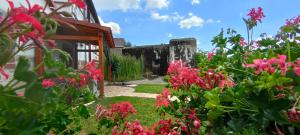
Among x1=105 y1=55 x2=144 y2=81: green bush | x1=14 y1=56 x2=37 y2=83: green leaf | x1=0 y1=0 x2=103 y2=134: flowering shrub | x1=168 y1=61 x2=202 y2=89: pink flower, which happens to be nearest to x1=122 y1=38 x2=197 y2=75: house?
x1=105 y1=55 x2=144 y2=81: green bush

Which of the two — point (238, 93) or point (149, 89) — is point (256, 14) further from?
point (149, 89)

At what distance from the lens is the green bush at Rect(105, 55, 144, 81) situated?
56.9 ft

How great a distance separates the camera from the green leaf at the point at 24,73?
0.53 metres

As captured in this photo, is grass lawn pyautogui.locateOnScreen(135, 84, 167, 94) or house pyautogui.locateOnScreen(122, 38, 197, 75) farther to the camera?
house pyautogui.locateOnScreen(122, 38, 197, 75)

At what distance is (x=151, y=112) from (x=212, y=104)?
552 cm

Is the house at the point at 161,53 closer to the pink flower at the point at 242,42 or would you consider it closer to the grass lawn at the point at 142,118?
the grass lawn at the point at 142,118

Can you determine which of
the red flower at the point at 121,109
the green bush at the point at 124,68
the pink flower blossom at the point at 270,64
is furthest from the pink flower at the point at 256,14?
the green bush at the point at 124,68

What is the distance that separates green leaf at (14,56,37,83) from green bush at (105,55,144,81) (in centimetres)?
1672

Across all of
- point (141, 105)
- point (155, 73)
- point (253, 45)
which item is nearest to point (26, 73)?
point (253, 45)

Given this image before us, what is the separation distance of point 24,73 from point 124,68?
1727 cm

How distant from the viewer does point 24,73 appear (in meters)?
0.54

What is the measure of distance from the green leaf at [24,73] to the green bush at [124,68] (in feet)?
54.9

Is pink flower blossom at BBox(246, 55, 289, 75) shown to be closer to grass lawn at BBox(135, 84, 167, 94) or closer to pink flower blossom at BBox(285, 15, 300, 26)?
pink flower blossom at BBox(285, 15, 300, 26)

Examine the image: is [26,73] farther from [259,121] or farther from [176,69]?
[176,69]
